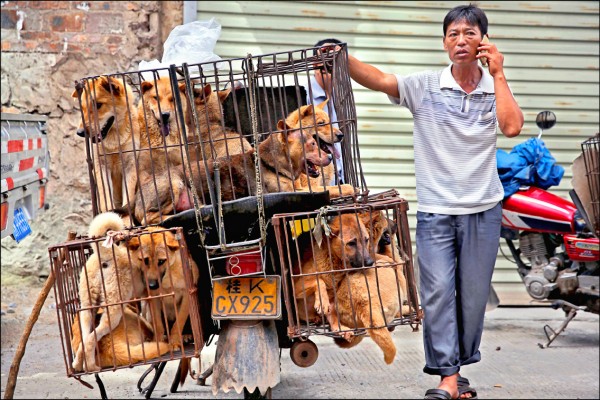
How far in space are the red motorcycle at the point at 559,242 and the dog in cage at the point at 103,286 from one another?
3958mm

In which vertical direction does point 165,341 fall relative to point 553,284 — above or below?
above

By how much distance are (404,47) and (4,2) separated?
4.02 m

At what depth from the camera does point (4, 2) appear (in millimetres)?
7613

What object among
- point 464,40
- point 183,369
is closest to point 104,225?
point 183,369

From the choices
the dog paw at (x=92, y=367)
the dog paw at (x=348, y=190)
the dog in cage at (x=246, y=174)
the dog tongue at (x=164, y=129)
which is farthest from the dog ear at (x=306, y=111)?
the dog paw at (x=92, y=367)

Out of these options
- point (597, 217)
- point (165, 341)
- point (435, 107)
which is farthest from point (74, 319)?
point (597, 217)

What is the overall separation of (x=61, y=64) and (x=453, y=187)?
478 cm

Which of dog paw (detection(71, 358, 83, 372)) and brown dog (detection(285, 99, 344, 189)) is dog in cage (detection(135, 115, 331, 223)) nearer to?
brown dog (detection(285, 99, 344, 189))

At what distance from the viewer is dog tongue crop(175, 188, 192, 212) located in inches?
150

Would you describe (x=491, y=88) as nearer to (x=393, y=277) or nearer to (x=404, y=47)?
(x=393, y=277)

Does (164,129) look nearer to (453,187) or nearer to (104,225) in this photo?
(104,225)

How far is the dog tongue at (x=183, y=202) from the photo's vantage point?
3.81 meters

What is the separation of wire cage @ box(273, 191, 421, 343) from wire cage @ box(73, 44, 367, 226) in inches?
8.0

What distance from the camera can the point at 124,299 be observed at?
11.5ft
